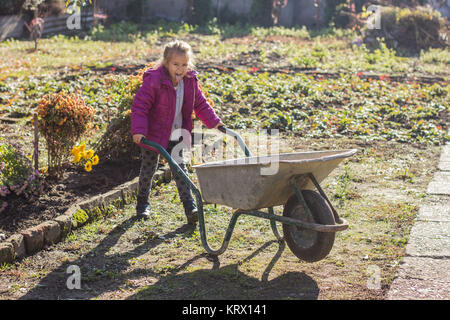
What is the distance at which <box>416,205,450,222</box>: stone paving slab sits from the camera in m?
4.86

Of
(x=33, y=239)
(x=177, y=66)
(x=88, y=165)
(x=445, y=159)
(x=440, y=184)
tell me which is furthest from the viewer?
(x=445, y=159)

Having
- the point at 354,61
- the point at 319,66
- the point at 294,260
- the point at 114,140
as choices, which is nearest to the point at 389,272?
the point at 294,260

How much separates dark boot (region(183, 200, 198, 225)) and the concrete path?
164 cm

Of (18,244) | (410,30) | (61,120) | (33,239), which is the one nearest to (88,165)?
(61,120)

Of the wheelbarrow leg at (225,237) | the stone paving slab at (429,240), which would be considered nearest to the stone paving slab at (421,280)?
the stone paving slab at (429,240)

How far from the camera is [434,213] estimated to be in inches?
196

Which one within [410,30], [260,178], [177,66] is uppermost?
[410,30]

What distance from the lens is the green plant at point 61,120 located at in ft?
16.7

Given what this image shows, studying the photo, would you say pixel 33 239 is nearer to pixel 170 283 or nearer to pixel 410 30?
pixel 170 283

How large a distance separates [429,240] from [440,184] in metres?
1.67

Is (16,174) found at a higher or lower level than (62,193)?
higher

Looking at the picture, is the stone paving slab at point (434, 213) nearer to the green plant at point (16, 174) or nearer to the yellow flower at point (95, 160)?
the yellow flower at point (95, 160)
